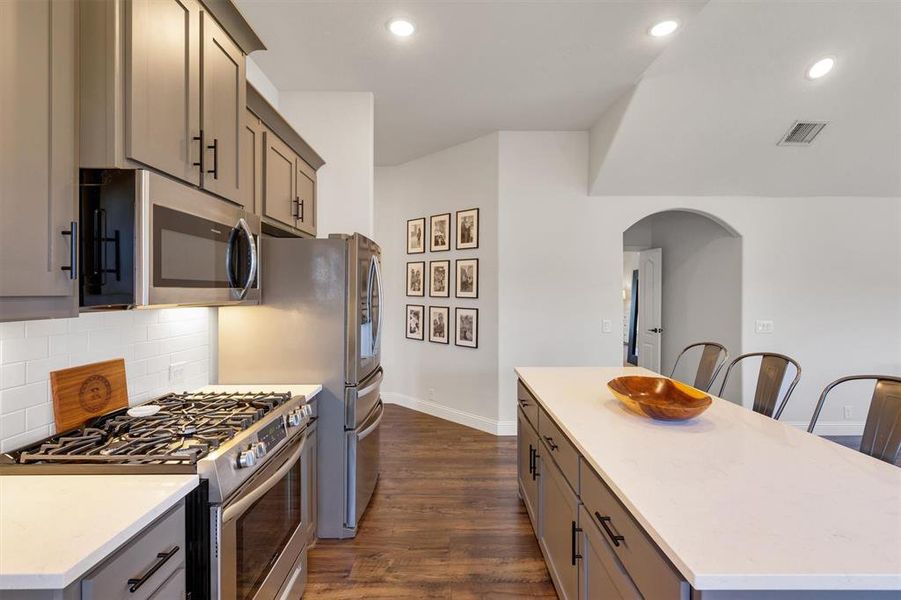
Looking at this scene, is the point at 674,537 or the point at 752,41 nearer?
the point at 674,537

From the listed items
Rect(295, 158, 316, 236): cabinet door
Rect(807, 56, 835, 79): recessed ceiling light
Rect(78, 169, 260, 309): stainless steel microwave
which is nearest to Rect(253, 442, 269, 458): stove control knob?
Rect(78, 169, 260, 309): stainless steel microwave

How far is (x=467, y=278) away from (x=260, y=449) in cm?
320

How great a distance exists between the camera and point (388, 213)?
17.2 feet

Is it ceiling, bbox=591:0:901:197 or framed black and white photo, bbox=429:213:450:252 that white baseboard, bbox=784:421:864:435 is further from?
framed black and white photo, bbox=429:213:450:252

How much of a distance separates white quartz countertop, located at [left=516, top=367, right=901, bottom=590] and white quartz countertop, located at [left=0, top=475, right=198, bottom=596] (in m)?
1.19

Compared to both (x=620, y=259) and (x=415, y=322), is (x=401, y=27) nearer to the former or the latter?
(x=620, y=259)

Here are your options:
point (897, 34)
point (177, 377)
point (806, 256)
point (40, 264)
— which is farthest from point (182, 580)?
point (806, 256)

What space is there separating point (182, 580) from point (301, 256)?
1568mm

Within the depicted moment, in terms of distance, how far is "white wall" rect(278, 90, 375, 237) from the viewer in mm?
3354

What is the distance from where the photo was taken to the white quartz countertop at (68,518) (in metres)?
0.82

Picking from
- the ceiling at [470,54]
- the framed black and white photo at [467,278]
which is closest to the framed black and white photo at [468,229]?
the framed black and white photo at [467,278]

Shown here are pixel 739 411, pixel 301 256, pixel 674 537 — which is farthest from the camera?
pixel 301 256

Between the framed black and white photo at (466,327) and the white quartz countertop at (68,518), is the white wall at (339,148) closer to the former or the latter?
the framed black and white photo at (466,327)

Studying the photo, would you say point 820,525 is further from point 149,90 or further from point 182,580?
point 149,90
